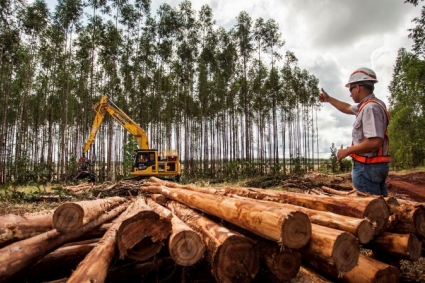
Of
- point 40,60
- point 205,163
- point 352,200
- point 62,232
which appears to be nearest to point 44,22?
point 40,60

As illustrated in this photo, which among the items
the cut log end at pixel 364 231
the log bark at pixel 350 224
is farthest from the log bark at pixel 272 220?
the cut log end at pixel 364 231

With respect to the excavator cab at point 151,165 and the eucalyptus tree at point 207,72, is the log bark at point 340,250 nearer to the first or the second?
the excavator cab at point 151,165

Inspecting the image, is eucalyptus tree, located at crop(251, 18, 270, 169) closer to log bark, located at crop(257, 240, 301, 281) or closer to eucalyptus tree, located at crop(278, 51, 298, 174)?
eucalyptus tree, located at crop(278, 51, 298, 174)

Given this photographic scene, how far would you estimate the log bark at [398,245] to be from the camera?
2.37 meters

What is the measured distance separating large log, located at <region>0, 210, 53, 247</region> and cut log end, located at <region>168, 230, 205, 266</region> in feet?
5.14

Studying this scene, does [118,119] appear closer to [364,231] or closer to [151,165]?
[151,165]

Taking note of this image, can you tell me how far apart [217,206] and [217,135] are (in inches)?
1234

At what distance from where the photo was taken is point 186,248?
2.33 meters

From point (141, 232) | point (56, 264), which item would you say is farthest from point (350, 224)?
point (56, 264)

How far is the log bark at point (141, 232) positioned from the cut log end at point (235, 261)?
50 centimetres

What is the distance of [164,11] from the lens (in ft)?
86.0

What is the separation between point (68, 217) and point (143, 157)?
45.9 ft

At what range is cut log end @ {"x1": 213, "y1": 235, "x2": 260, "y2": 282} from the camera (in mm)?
2307

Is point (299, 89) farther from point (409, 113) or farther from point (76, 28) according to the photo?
point (76, 28)
